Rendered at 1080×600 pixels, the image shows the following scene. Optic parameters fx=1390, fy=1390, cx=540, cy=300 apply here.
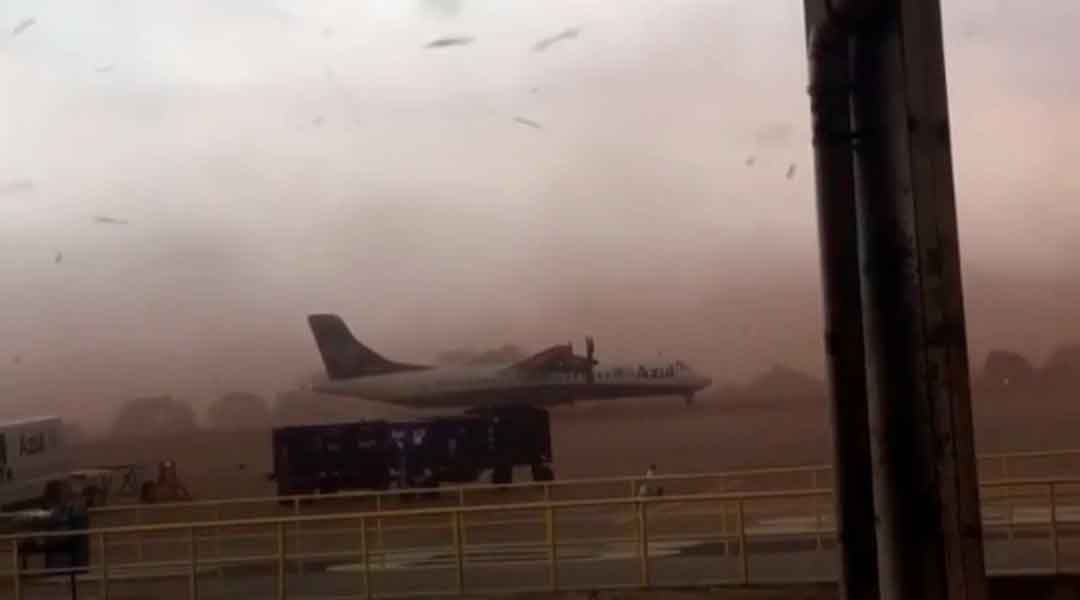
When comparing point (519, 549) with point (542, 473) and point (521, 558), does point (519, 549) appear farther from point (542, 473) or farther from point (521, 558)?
point (542, 473)

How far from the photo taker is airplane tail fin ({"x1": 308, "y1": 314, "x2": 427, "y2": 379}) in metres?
20.7

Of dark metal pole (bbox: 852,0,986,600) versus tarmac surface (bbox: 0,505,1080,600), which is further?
tarmac surface (bbox: 0,505,1080,600)

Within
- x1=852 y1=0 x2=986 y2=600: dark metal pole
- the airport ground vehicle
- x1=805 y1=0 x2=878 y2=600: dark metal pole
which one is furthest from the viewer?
the airport ground vehicle

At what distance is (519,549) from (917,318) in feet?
42.9

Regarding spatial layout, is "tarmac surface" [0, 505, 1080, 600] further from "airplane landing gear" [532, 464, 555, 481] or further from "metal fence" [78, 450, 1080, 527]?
"airplane landing gear" [532, 464, 555, 481]

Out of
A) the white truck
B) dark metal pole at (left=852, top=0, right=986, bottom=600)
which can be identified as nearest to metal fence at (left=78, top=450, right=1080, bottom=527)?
the white truck

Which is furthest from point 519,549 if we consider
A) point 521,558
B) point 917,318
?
point 917,318

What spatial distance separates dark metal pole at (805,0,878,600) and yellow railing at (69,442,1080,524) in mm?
11268

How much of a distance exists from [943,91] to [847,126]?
1.09 feet

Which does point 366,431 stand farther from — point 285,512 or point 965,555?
point 965,555

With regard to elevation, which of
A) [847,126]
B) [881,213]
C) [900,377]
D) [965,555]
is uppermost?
[847,126]

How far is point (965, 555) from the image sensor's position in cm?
445

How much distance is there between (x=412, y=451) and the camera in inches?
846

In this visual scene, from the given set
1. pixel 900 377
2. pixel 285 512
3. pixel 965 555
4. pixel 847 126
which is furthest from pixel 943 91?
pixel 285 512
